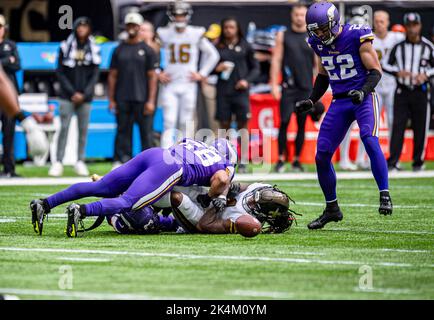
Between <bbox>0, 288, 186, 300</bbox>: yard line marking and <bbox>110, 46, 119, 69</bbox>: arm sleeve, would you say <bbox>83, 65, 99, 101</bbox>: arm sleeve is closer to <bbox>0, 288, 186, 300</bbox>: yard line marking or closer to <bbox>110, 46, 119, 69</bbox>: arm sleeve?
<bbox>110, 46, 119, 69</bbox>: arm sleeve

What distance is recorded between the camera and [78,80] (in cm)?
1641

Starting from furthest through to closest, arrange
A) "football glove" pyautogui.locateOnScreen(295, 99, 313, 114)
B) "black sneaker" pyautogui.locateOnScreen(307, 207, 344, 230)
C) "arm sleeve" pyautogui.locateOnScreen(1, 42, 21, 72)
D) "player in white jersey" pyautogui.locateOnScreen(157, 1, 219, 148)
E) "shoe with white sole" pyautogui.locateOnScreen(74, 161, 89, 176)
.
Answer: "player in white jersey" pyautogui.locateOnScreen(157, 1, 219, 148) < "shoe with white sole" pyautogui.locateOnScreen(74, 161, 89, 176) < "arm sleeve" pyautogui.locateOnScreen(1, 42, 21, 72) < "football glove" pyautogui.locateOnScreen(295, 99, 313, 114) < "black sneaker" pyautogui.locateOnScreen(307, 207, 344, 230)

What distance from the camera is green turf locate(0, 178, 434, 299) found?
6414mm

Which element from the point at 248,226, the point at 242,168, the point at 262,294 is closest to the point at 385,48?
the point at 242,168

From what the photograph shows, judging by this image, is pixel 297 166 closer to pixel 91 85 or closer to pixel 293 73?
pixel 293 73

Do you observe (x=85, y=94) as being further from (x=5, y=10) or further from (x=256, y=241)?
(x=256, y=241)

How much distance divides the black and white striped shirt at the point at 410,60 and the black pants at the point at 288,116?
1.36 metres

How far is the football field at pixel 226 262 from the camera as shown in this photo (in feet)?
20.9

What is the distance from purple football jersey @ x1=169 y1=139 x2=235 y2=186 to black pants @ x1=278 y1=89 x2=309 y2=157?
7580 mm

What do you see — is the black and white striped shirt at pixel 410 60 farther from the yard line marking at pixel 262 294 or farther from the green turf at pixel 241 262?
the yard line marking at pixel 262 294

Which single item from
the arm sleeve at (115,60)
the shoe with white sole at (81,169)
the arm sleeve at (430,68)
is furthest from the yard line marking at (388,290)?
the arm sleeve at (115,60)

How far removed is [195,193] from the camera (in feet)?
30.2

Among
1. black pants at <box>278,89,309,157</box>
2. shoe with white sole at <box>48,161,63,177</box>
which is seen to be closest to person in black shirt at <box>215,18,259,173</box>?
black pants at <box>278,89,309,157</box>

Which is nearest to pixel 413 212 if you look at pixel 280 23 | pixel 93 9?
pixel 280 23
